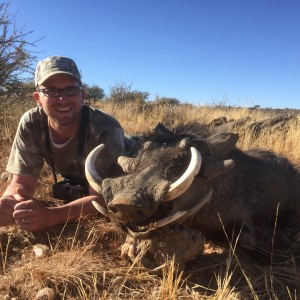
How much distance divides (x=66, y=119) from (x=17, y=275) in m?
1.71

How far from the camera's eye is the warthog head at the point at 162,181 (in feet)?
7.50

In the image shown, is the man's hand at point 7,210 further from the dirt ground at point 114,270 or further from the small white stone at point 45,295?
the small white stone at point 45,295

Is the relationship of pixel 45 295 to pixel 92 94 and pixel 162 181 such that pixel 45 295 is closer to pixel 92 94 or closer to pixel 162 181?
pixel 162 181

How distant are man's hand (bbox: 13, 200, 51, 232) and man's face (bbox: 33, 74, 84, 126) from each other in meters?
1.01

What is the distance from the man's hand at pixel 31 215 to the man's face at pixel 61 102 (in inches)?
39.9

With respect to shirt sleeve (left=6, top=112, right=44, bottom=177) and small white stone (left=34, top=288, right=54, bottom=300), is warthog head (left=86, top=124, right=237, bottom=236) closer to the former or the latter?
small white stone (left=34, top=288, right=54, bottom=300)

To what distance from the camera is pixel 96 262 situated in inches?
109

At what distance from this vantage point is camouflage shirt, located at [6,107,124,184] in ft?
12.7

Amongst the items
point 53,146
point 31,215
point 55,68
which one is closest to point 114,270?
point 31,215

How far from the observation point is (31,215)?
3.11 m

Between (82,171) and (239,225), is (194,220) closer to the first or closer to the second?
(239,225)

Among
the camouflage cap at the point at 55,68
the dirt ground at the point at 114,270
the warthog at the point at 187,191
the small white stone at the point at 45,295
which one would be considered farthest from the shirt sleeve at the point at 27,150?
the small white stone at the point at 45,295

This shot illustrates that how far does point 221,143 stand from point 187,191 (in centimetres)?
73

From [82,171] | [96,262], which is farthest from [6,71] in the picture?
[96,262]
